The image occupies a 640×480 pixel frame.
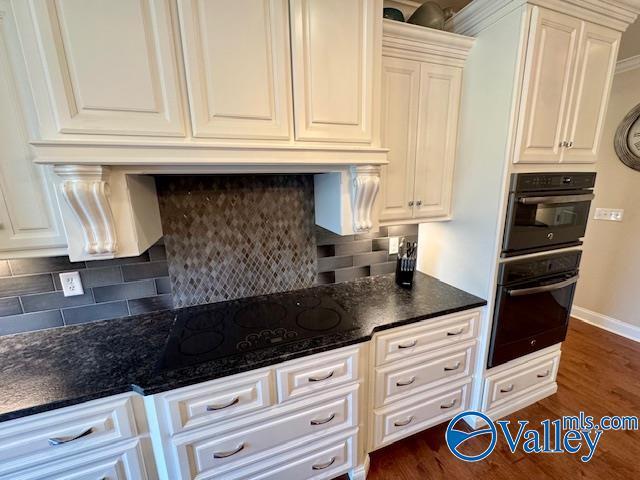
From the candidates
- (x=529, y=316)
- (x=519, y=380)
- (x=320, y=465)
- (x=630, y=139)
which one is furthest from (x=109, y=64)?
(x=630, y=139)

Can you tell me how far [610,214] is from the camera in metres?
2.64

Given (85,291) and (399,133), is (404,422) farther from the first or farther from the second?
(85,291)

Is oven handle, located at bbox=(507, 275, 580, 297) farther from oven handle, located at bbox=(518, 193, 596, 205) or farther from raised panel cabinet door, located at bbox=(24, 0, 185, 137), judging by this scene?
raised panel cabinet door, located at bbox=(24, 0, 185, 137)

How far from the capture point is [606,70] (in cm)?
148

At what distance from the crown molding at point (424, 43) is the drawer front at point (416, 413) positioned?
190cm

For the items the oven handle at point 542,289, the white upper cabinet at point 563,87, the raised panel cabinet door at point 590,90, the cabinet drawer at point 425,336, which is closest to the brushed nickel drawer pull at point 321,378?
the cabinet drawer at point 425,336

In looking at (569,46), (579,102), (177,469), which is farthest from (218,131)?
(579,102)

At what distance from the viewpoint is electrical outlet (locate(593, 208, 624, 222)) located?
8.46 feet

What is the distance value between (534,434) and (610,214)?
90.5 inches

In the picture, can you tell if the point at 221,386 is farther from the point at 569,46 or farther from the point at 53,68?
the point at 569,46

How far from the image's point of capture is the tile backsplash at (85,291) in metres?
1.27

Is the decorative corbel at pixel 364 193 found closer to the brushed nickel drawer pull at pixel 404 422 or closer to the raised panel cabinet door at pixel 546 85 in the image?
the raised panel cabinet door at pixel 546 85

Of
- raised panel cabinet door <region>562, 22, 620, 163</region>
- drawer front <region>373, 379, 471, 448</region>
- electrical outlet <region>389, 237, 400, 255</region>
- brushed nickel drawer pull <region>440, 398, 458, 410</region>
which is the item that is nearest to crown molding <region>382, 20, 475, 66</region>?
raised panel cabinet door <region>562, 22, 620, 163</region>

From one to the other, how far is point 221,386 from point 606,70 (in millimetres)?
2521
